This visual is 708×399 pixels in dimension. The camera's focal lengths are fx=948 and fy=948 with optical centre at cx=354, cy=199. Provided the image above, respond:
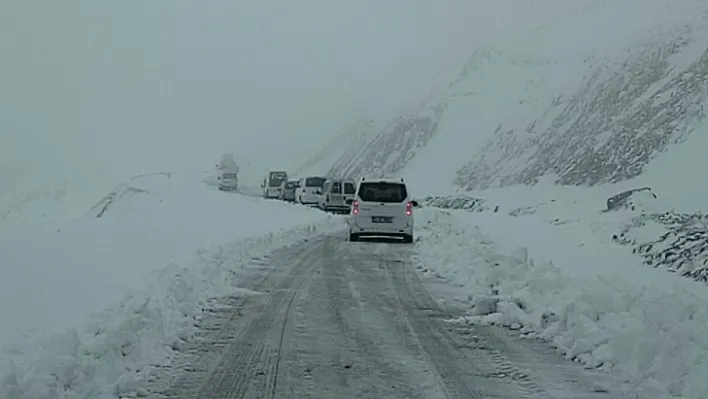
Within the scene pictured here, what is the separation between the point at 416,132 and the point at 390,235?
68.4 meters

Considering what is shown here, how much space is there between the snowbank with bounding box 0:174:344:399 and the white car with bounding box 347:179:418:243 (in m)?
2.08

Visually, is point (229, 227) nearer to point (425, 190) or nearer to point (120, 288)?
point (120, 288)

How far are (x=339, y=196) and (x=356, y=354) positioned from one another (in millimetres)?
36592

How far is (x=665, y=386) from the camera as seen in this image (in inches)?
303

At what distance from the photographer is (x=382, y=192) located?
25750 millimetres

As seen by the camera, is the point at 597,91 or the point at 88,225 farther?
the point at 597,91

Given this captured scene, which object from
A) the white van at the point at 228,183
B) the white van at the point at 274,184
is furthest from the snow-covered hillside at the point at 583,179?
the white van at the point at 228,183

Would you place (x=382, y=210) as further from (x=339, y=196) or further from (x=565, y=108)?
(x=565, y=108)

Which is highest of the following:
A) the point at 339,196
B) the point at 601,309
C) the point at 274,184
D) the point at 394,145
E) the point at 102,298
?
the point at 394,145

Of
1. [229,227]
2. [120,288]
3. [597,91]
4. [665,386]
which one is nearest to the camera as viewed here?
[665,386]

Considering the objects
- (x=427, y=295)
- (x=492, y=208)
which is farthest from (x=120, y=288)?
(x=492, y=208)

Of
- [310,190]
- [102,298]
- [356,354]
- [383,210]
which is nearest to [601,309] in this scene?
[356,354]

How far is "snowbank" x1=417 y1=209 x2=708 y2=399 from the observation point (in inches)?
322

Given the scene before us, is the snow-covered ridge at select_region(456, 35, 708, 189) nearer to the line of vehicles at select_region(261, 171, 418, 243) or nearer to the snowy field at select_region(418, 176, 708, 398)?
the line of vehicles at select_region(261, 171, 418, 243)
